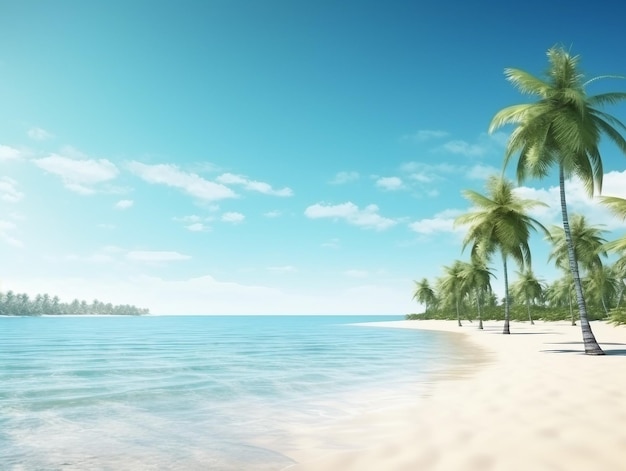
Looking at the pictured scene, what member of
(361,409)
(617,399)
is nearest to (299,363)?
(361,409)

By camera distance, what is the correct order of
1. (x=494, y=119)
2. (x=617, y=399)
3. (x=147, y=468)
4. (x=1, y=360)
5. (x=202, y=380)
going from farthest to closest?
(x=1, y=360)
(x=494, y=119)
(x=202, y=380)
(x=617, y=399)
(x=147, y=468)

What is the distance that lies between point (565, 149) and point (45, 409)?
1879 cm

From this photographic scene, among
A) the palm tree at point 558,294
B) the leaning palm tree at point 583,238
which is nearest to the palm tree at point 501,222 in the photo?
the leaning palm tree at point 583,238

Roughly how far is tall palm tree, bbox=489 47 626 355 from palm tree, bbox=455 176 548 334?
13.1 m

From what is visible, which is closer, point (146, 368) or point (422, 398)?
point (422, 398)

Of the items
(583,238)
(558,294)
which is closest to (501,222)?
(583,238)

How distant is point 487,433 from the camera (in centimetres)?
573

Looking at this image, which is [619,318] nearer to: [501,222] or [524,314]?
[501,222]

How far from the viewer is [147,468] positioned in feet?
17.0

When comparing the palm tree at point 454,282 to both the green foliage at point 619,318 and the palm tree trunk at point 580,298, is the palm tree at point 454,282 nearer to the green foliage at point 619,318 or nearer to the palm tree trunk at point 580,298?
the green foliage at point 619,318

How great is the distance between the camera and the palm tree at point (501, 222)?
31448 mm

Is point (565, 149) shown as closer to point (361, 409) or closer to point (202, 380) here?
point (361, 409)

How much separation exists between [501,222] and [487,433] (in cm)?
2829

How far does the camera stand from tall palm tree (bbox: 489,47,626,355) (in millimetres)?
17125
